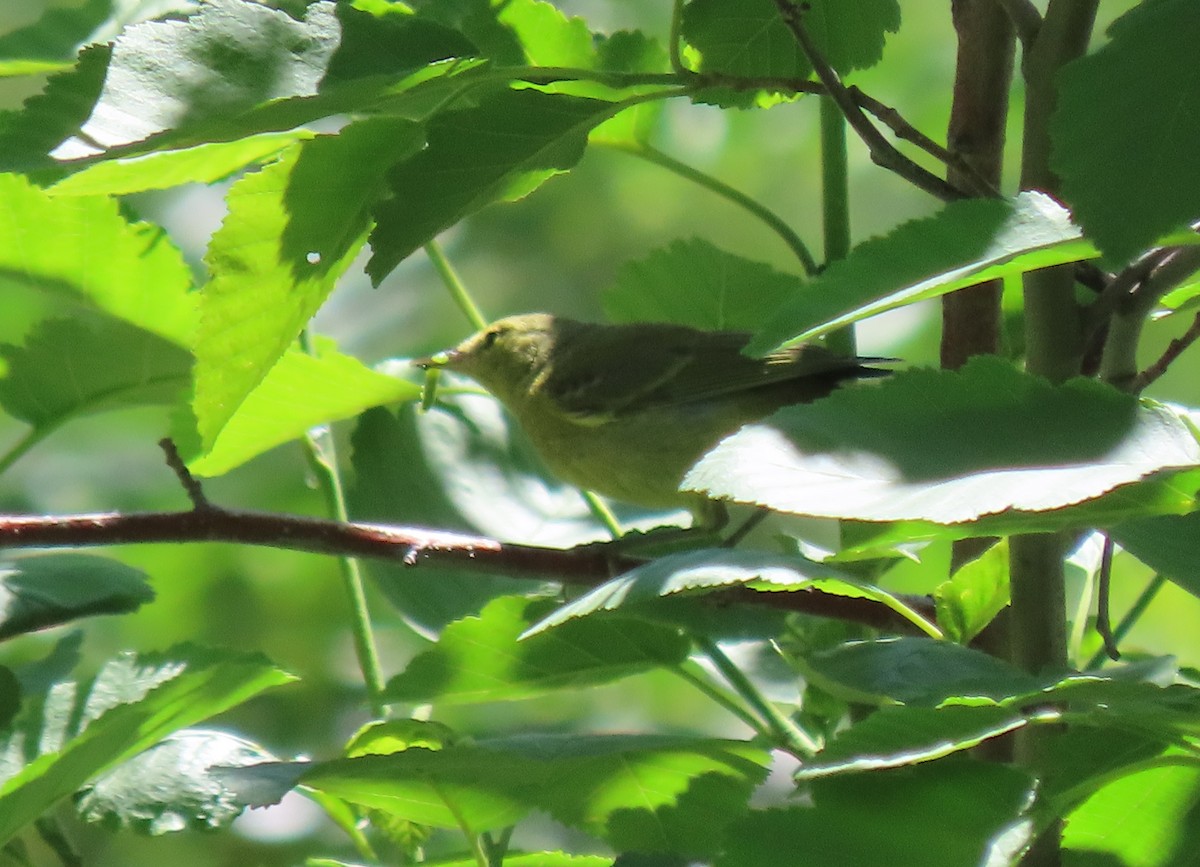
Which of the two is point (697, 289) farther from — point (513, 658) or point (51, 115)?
point (51, 115)

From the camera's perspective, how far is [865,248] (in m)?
0.98

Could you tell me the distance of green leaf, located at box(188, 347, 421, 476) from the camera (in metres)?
1.72

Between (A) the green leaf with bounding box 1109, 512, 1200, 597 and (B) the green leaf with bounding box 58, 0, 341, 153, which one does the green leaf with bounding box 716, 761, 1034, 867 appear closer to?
(A) the green leaf with bounding box 1109, 512, 1200, 597

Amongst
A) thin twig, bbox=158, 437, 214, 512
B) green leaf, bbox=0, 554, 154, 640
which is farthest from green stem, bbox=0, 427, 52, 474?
thin twig, bbox=158, 437, 214, 512

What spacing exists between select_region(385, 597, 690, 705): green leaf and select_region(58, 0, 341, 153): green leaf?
59cm

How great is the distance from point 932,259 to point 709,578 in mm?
263

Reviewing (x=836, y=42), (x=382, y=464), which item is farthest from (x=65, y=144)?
(x=382, y=464)

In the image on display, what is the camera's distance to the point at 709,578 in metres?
0.97

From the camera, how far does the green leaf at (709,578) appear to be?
3.16ft

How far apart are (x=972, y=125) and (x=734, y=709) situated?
68cm

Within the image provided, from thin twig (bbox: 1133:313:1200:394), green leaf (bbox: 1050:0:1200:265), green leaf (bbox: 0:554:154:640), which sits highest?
green leaf (bbox: 1050:0:1200:265)

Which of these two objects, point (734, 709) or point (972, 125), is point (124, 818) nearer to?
point (734, 709)

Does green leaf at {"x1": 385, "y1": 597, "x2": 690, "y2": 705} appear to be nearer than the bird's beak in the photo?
Yes

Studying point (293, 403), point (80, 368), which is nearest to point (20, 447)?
point (80, 368)
